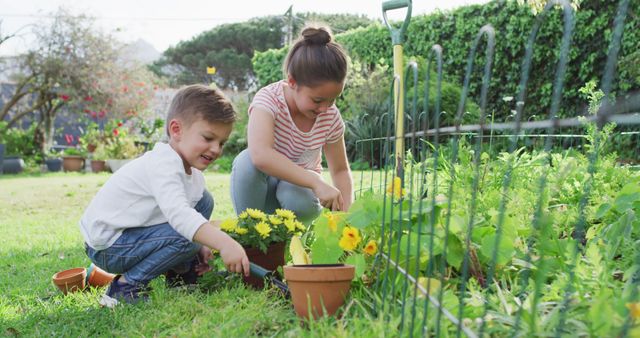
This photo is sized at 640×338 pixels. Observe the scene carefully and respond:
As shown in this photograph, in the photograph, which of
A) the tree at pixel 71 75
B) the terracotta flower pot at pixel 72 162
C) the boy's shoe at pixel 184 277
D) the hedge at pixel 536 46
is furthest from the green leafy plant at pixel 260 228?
the tree at pixel 71 75

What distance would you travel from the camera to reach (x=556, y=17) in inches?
273

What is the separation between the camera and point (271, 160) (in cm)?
233

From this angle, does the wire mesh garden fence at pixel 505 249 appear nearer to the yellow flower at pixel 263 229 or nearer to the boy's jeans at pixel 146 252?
the yellow flower at pixel 263 229

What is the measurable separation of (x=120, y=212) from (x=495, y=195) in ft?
4.89

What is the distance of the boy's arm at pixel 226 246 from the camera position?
1.86m

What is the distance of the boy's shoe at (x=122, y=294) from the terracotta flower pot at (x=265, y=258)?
1.31 feet

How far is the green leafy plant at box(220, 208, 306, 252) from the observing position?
2.05m

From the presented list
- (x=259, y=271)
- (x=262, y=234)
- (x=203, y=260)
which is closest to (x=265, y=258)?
(x=262, y=234)

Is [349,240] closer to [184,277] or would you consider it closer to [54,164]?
[184,277]

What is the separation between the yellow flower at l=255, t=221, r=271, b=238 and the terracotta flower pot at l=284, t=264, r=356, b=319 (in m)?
0.47

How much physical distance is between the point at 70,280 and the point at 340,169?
50.2 inches

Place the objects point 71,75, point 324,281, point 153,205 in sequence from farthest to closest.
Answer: point 71,75 < point 153,205 < point 324,281

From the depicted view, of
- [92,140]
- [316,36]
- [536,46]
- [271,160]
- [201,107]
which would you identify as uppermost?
[536,46]

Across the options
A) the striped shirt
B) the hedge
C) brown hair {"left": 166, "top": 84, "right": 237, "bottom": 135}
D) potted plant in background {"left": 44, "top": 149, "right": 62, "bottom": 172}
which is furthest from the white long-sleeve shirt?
potted plant in background {"left": 44, "top": 149, "right": 62, "bottom": 172}
